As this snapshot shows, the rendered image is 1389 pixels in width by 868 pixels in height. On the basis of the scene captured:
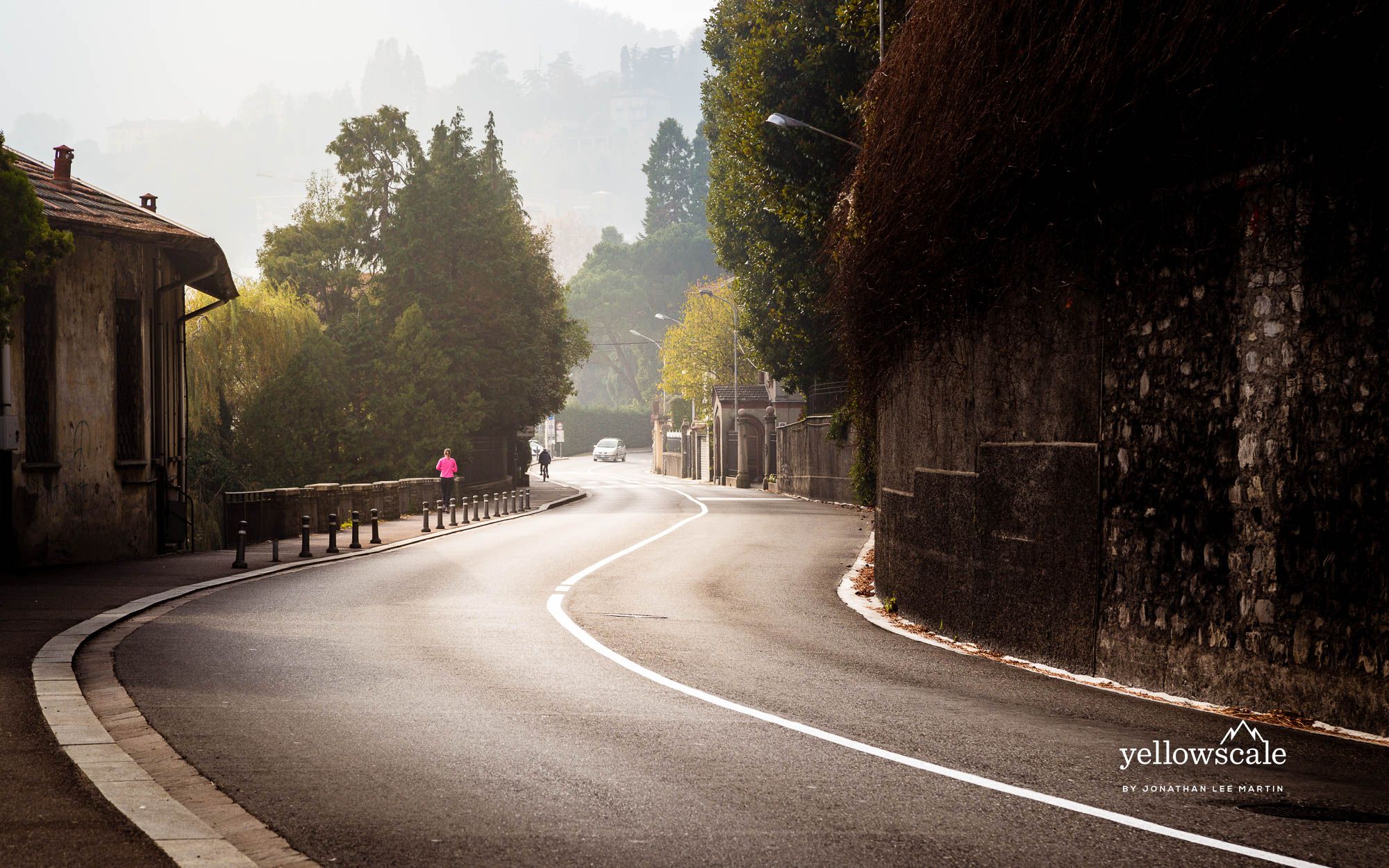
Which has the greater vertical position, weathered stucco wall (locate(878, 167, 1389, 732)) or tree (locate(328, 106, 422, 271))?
tree (locate(328, 106, 422, 271))

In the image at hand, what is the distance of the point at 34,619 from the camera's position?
12.4 metres

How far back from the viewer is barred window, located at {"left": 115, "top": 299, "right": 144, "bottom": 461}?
20.5m

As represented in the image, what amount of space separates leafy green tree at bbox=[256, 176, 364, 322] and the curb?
38013mm

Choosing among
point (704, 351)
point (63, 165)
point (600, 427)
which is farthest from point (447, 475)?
point (600, 427)

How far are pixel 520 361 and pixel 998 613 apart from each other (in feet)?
131

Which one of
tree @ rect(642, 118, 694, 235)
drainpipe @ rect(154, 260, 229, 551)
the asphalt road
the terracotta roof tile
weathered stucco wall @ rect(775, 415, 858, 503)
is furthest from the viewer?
tree @ rect(642, 118, 694, 235)

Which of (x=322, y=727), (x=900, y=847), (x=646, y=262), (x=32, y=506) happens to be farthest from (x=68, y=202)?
(x=646, y=262)

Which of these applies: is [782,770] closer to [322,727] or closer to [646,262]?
[322,727]

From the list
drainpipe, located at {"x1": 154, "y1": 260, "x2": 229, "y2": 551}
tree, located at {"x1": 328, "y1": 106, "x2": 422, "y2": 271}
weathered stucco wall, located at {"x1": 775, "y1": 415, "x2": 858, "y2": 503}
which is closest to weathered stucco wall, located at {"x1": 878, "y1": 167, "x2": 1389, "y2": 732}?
drainpipe, located at {"x1": 154, "y1": 260, "x2": 229, "y2": 551}

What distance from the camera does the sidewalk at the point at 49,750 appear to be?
16.9 ft

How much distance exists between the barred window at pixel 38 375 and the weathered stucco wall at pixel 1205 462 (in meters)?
14.0

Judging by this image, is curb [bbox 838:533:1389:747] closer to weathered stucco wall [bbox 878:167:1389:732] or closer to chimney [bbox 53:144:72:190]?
weathered stucco wall [bbox 878:167:1389:732]

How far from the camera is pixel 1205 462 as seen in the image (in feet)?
28.4

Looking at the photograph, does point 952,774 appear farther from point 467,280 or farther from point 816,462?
point 467,280
